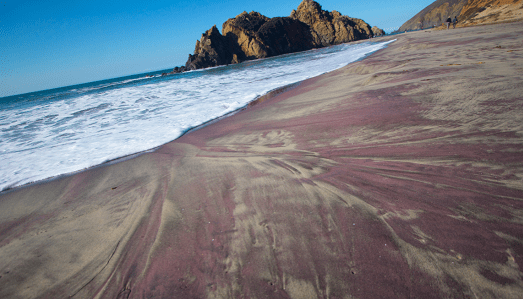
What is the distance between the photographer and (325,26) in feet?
244

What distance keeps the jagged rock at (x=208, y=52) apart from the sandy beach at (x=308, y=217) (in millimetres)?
54061

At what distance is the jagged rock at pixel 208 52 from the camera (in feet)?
170

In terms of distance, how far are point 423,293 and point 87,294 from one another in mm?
2123

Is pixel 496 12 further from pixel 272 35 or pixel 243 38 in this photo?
pixel 272 35

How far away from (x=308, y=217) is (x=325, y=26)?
86.4 m

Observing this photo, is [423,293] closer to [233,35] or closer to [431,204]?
[431,204]

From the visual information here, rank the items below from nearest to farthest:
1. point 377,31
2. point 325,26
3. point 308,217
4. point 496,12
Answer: point 308,217 → point 496,12 → point 325,26 → point 377,31

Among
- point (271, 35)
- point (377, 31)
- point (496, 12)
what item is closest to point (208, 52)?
point (271, 35)

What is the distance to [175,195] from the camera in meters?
2.55

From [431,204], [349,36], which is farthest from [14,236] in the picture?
[349,36]

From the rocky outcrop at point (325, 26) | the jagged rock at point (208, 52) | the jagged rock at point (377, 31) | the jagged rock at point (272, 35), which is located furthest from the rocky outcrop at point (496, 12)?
the jagged rock at point (377, 31)

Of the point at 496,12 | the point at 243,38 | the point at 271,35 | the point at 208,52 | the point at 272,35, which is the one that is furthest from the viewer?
the point at 272,35

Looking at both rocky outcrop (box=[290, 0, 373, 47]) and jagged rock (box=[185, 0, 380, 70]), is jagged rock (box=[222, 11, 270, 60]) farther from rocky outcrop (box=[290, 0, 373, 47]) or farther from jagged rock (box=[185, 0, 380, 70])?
rocky outcrop (box=[290, 0, 373, 47])

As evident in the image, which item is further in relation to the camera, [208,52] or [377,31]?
[377,31]
